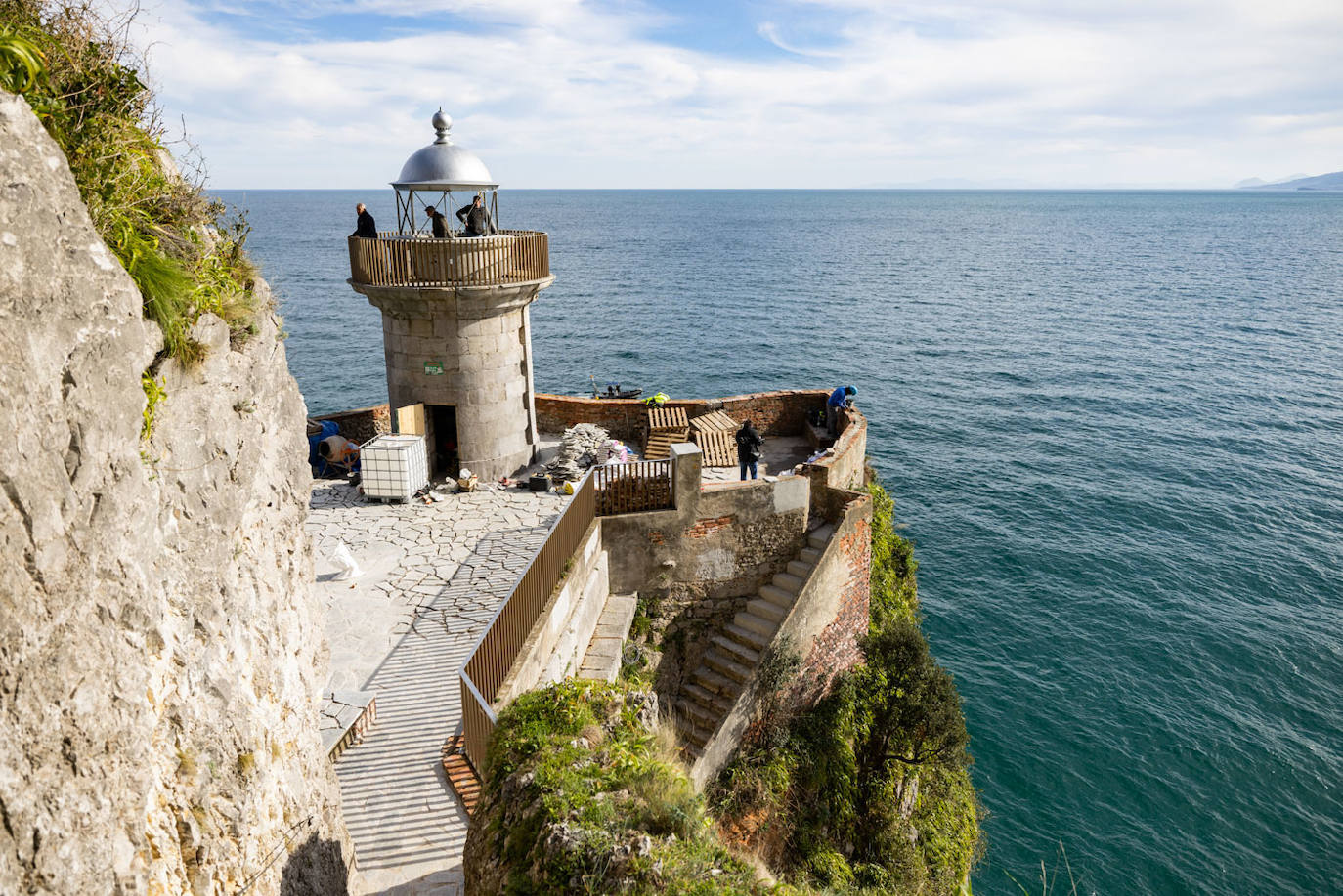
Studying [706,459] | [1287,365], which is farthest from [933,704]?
[1287,365]

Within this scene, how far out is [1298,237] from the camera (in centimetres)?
14138

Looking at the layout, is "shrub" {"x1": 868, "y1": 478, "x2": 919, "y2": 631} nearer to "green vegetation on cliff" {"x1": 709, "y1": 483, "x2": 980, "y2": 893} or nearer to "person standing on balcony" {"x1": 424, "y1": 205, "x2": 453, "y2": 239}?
"green vegetation on cliff" {"x1": 709, "y1": 483, "x2": 980, "y2": 893}

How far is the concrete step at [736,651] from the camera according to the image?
1544 cm

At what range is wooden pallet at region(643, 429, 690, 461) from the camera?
63.2 feet

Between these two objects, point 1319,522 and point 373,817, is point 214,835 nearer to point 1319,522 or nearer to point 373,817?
point 373,817

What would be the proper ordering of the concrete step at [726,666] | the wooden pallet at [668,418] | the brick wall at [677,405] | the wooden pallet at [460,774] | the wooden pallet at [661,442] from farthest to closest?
the brick wall at [677,405], the wooden pallet at [668,418], the wooden pallet at [661,442], the concrete step at [726,666], the wooden pallet at [460,774]

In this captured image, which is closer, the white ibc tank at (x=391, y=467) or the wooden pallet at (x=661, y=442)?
the white ibc tank at (x=391, y=467)

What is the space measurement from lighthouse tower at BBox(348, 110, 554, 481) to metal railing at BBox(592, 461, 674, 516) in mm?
4185

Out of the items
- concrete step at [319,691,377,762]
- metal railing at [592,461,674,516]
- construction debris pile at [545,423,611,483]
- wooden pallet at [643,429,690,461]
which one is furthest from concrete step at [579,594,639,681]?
wooden pallet at [643,429,690,461]

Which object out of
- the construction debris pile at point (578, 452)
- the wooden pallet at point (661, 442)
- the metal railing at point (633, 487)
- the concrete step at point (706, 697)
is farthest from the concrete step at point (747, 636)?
the wooden pallet at point (661, 442)

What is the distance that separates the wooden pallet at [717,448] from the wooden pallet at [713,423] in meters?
0.16

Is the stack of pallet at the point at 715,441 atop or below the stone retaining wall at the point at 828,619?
atop

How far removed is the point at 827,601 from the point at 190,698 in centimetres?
1257

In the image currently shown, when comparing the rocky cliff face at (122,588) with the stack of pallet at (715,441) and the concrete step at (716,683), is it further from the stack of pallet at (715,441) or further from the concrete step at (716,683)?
the stack of pallet at (715,441)
